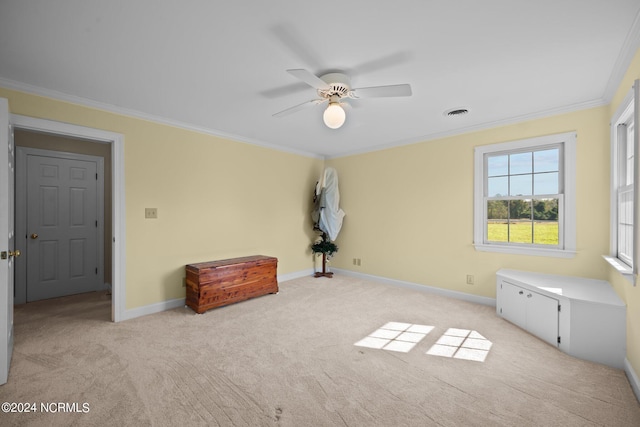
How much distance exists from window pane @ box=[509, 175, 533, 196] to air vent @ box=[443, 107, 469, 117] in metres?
1.12

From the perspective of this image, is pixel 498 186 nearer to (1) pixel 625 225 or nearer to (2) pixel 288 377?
(1) pixel 625 225

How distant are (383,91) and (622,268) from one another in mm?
2393

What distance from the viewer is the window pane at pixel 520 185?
3420 mm

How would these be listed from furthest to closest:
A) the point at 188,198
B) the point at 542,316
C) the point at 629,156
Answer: the point at 188,198, the point at 542,316, the point at 629,156

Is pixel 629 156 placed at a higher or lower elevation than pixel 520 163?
lower

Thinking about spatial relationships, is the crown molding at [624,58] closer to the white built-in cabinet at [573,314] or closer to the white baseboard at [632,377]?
the white built-in cabinet at [573,314]

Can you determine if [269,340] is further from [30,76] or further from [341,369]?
[30,76]

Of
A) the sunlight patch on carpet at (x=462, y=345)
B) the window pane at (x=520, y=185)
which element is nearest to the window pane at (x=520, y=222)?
the window pane at (x=520, y=185)

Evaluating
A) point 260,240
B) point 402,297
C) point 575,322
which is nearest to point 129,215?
point 260,240

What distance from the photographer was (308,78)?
2004 millimetres

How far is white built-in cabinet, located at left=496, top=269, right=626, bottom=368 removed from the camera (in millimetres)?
2189

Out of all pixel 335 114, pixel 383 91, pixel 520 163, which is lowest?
pixel 520 163

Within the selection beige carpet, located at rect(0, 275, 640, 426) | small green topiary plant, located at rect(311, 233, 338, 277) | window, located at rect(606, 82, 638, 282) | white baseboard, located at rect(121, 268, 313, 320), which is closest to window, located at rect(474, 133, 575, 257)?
window, located at rect(606, 82, 638, 282)

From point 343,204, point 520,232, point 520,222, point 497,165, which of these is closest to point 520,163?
point 497,165
